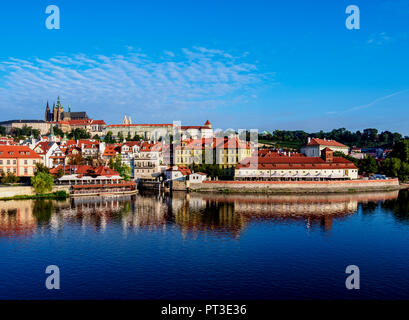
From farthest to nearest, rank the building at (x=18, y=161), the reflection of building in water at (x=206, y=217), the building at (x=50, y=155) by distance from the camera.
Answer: the building at (x=50, y=155), the building at (x=18, y=161), the reflection of building in water at (x=206, y=217)

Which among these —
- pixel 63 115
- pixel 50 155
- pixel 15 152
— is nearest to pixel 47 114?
pixel 63 115

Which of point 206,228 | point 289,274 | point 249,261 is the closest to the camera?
point 289,274

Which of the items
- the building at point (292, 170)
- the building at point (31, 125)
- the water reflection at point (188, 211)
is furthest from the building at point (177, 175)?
the building at point (31, 125)

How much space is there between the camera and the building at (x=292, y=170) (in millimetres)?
58812

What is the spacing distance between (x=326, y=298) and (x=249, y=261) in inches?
226

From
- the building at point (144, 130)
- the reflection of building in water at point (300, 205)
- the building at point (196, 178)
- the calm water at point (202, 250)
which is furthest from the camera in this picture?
the building at point (144, 130)

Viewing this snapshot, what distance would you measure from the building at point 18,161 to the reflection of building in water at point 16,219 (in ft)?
45.1

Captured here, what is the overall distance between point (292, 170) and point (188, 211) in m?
26.0

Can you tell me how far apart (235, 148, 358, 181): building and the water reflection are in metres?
7.87

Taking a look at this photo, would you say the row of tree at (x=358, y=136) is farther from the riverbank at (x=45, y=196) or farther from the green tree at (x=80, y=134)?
the riverbank at (x=45, y=196)
